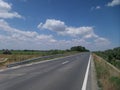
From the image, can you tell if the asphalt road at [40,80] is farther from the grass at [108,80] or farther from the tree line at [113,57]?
the tree line at [113,57]

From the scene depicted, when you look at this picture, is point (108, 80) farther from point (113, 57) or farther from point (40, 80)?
point (113, 57)

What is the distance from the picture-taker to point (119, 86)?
10109 millimetres

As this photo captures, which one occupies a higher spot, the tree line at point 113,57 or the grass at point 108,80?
the tree line at point 113,57

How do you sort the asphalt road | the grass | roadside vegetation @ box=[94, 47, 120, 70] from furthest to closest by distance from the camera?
roadside vegetation @ box=[94, 47, 120, 70]
the grass
the asphalt road

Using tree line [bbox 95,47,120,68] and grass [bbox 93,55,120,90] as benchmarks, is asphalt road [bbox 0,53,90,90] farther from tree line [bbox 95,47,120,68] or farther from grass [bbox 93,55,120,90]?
tree line [bbox 95,47,120,68]

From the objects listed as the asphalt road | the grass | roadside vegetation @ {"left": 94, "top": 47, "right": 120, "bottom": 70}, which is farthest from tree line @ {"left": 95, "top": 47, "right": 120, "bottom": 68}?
the asphalt road

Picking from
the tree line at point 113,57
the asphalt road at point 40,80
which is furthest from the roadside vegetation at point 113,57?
the asphalt road at point 40,80

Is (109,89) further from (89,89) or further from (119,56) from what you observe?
(119,56)

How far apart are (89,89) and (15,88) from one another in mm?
3299

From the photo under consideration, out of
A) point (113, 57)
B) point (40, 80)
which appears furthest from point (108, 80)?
point (113, 57)

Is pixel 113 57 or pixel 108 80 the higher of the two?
pixel 113 57

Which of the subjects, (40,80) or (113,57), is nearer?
(40,80)

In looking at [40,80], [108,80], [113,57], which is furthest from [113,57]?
[40,80]

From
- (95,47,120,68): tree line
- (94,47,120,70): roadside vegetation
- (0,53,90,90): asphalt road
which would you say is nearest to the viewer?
(0,53,90,90): asphalt road
